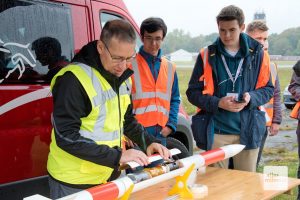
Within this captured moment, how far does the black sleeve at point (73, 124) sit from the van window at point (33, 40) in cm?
91

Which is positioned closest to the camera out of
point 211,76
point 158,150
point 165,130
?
point 158,150

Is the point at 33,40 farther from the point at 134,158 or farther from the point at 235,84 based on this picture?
the point at 235,84

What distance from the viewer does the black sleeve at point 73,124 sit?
78.7 inches

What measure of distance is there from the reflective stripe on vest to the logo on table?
40.9 inches

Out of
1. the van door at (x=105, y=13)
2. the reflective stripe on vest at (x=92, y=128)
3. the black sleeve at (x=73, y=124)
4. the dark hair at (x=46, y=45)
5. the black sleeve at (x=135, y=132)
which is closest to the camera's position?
the black sleeve at (x=73, y=124)

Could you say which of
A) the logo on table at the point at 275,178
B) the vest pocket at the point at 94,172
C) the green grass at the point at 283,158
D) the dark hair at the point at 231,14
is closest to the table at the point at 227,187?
the logo on table at the point at 275,178

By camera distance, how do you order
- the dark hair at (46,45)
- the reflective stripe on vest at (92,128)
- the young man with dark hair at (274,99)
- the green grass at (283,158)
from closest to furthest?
the reflective stripe on vest at (92,128), the dark hair at (46,45), the young man with dark hair at (274,99), the green grass at (283,158)

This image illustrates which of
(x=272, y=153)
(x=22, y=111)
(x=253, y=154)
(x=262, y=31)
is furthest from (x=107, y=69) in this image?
(x=272, y=153)

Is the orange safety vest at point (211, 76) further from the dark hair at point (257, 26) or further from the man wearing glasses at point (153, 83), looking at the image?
the dark hair at point (257, 26)

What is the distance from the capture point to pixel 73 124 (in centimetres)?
200

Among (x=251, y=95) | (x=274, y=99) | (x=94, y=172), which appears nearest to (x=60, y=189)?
(x=94, y=172)

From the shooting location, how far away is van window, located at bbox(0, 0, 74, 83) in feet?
9.11

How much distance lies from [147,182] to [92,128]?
0.42m

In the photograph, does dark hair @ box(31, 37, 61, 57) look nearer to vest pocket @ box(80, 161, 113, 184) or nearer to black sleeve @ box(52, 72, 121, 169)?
black sleeve @ box(52, 72, 121, 169)
